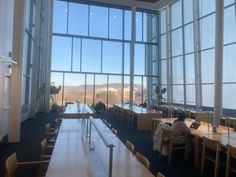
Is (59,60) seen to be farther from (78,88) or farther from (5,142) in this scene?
(5,142)

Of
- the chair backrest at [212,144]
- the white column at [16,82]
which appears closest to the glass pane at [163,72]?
the white column at [16,82]

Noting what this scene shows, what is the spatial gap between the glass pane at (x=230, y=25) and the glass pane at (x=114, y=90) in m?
7.21

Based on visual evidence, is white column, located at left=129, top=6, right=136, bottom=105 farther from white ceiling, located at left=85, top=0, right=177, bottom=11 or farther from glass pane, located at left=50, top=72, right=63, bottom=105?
glass pane, located at left=50, top=72, right=63, bottom=105

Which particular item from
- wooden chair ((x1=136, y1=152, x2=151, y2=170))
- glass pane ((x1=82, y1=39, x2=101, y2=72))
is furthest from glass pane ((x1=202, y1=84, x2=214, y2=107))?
wooden chair ((x1=136, y1=152, x2=151, y2=170))

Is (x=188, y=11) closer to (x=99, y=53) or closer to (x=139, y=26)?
(x=139, y=26)

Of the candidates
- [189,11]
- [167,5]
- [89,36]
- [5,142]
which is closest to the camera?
[5,142]

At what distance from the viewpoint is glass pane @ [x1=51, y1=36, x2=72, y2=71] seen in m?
13.6

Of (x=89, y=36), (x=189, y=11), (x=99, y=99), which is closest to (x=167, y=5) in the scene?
(x=189, y=11)

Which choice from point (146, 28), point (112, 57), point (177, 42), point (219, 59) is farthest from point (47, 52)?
point (219, 59)

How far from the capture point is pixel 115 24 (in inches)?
586

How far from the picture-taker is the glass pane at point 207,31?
10191mm

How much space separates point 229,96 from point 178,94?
11.9ft

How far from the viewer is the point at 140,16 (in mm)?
15219

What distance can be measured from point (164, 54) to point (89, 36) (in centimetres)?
481
